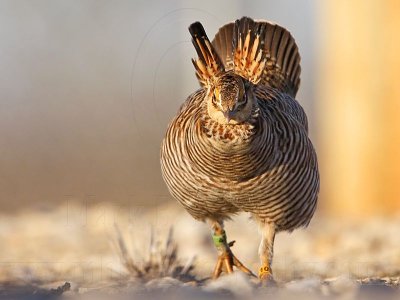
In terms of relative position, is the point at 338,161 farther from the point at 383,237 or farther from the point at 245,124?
the point at 245,124

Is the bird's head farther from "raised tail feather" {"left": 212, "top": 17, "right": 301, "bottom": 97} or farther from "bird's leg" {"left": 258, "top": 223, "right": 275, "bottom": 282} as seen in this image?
"raised tail feather" {"left": 212, "top": 17, "right": 301, "bottom": 97}

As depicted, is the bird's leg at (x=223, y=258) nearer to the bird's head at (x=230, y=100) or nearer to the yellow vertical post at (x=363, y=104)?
the bird's head at (x=230, y=100)

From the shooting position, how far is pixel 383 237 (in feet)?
25.8

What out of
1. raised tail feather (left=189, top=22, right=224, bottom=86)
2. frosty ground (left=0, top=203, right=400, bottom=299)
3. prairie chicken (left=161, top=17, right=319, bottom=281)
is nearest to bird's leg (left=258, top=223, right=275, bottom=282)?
prairie chicken (left=161, top=17, right=319, bottom=281)

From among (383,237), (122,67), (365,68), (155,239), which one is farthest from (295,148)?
(122,67)

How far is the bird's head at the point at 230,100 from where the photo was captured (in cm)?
512

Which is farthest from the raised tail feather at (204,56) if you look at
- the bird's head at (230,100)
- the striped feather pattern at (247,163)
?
the bird's head at (230,100)

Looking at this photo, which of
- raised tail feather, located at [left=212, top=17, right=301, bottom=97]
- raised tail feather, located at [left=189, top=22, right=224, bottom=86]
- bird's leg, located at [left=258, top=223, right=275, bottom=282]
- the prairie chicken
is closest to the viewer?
the prairie chicken

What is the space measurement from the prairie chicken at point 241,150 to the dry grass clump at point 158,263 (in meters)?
0.28

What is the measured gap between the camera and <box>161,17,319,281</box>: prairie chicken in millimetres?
5309

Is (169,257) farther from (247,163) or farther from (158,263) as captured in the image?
(247,163)

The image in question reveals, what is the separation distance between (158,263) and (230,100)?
1.60m

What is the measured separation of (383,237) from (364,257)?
67cm

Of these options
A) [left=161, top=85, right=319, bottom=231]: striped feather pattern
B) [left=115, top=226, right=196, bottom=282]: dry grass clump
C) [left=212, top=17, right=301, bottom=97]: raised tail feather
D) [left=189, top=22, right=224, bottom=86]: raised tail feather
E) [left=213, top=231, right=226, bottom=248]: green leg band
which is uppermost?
[left=212, top=17, right=301, bottom=97]: raised tail feather
